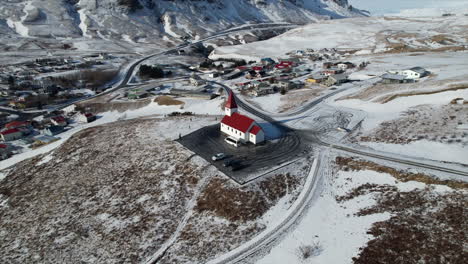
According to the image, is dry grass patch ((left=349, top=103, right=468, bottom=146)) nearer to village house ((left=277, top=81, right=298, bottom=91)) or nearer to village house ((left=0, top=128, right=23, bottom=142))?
village house ((left=277, top=81, right=298, bottom=91))

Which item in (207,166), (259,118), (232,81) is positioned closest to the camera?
(207,166)

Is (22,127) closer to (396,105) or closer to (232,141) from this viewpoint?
(232,141)

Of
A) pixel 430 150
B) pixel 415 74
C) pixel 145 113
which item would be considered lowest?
pixel 145 113

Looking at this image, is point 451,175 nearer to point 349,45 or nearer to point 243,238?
point 243,238

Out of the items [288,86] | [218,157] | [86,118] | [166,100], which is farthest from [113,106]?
[218,157]

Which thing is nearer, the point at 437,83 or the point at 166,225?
the point at 166,225

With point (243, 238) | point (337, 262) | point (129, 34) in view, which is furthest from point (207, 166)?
point (129, 34)
